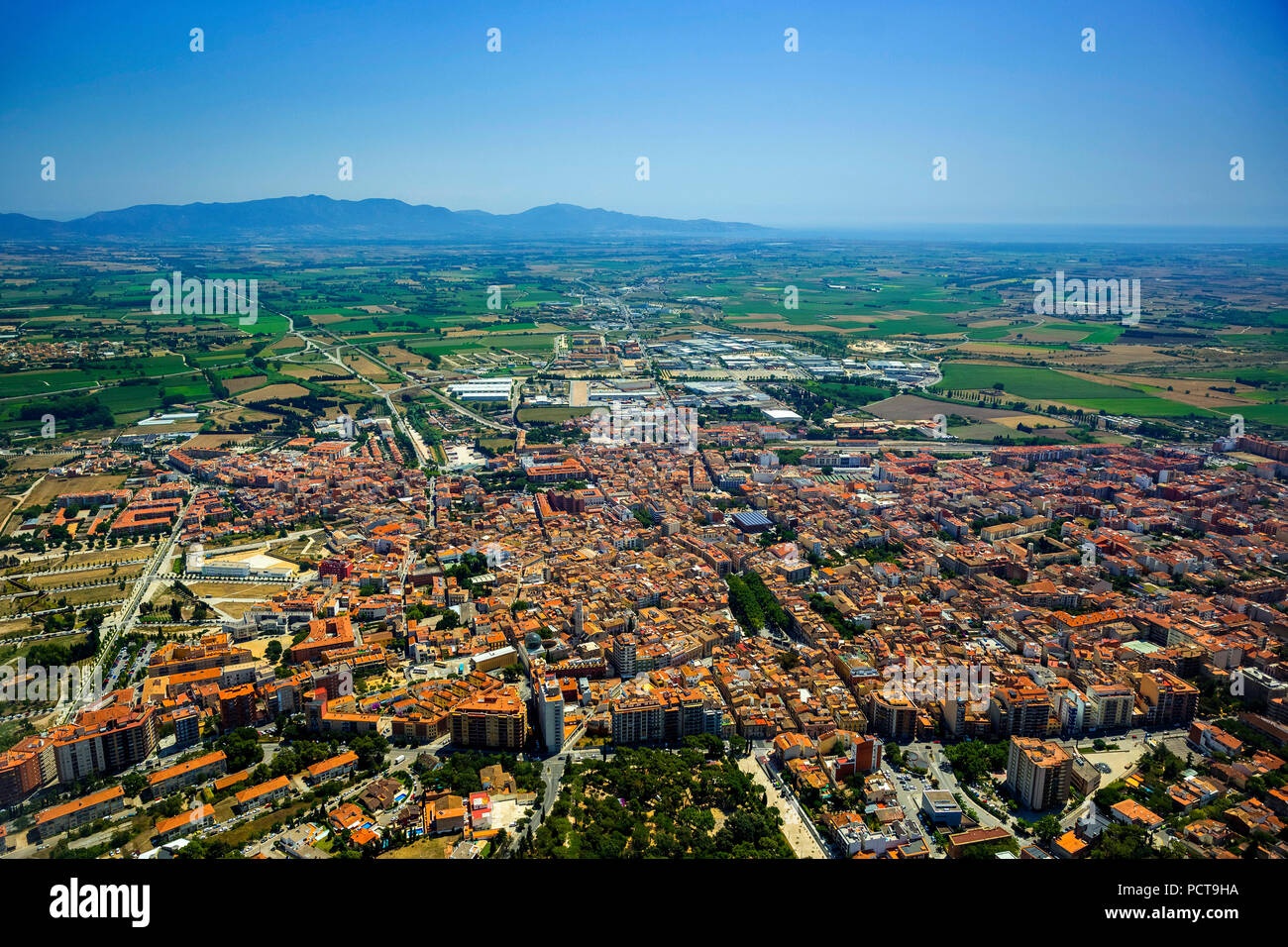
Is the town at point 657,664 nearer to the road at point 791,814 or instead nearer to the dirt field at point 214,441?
the road at point 791,814

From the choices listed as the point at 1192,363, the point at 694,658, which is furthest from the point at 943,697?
the point at 1192,363

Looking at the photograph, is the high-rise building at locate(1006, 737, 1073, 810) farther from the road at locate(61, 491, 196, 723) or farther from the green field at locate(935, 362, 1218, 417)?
the green field at locate(935, 362, 1218, 417)

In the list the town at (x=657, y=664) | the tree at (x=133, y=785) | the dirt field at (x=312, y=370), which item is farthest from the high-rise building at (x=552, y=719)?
the dirt field at (x=312, y=370)

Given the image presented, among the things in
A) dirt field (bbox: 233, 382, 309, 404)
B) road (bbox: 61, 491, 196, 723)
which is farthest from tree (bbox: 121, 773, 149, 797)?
dirt field (bbox: 233, 382, 309, 404)
